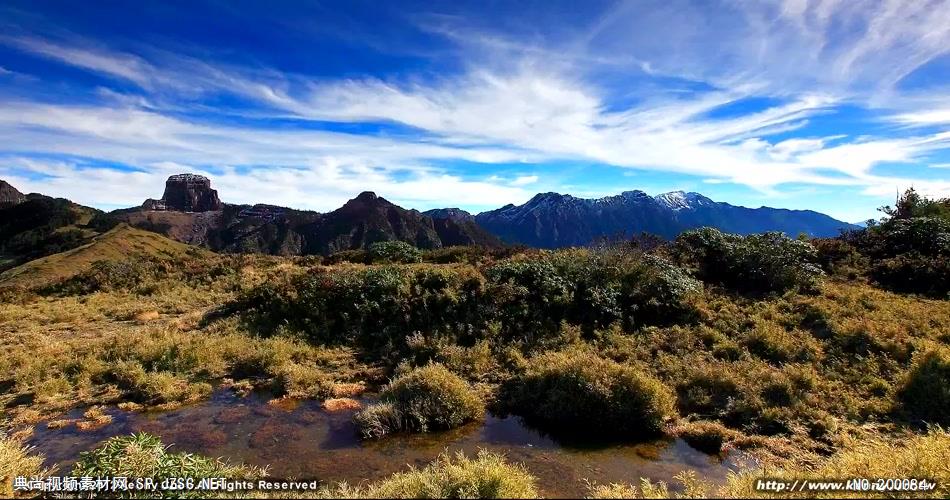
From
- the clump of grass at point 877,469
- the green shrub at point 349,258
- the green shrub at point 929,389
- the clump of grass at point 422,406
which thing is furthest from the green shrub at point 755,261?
the green shrub at point 349,258

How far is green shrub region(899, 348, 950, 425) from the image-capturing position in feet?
33.5

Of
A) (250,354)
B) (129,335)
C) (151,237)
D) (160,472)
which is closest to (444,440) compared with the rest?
(160,472)

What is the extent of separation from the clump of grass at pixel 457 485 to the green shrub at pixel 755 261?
50.5 feet

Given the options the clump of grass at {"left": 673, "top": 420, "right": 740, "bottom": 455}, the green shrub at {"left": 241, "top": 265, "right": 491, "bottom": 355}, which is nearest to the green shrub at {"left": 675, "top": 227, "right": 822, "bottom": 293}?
the green shrub at {"left": 241, "top": 265, "right": 491, "bottom": 355}

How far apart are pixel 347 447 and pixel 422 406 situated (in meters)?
1.81

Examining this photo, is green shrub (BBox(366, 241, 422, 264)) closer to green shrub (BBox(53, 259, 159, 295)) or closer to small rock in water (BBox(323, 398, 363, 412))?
green shrub (BBox(53, 259, 159, 295))

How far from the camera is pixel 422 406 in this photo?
34.4 ft

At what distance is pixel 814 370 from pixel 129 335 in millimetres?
19963

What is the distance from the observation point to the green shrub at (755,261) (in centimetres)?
1839

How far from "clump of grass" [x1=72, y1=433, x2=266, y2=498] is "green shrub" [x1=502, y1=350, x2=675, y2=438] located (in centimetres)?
586

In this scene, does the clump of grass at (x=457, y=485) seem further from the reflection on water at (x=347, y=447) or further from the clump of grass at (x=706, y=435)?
the clump of grass at (x=706, y=435)

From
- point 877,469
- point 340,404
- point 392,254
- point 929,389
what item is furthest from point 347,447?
point 392,254

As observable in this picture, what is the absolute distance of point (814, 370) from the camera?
12172 millimetres

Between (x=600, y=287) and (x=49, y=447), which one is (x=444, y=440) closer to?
(x=49, y=447)
